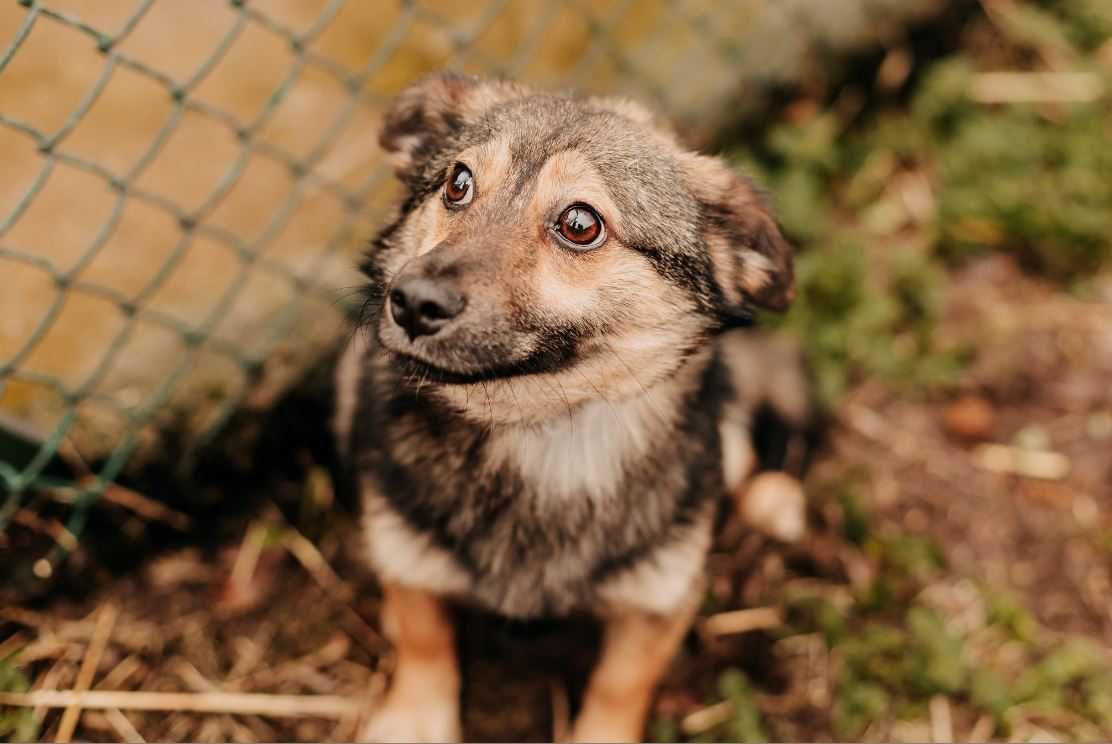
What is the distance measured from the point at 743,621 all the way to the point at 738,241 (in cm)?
142

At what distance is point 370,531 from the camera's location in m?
2.74

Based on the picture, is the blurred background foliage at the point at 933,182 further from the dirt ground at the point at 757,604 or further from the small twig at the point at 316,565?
the small twig at the point at 316,565

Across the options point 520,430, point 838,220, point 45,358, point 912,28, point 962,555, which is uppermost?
point 912,28

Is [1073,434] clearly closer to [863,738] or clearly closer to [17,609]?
[863,738]

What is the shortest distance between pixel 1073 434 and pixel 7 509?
3.60 metres

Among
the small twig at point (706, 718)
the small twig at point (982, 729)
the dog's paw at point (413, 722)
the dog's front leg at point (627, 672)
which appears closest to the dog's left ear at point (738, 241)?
the dog's front leg at point (627, 672)

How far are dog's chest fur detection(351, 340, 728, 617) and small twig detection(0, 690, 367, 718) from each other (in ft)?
2.01

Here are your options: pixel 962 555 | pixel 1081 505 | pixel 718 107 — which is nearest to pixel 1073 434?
pixel 1081 505

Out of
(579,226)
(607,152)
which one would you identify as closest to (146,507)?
(579,226)

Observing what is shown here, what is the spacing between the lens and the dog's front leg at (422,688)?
289 centimetres

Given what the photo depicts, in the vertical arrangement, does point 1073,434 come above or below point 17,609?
above

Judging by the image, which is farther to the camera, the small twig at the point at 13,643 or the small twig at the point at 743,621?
the small twig at the point at 743,621

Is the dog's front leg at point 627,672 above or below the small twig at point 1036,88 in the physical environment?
below

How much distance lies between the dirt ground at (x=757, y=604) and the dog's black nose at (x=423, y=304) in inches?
54.8
